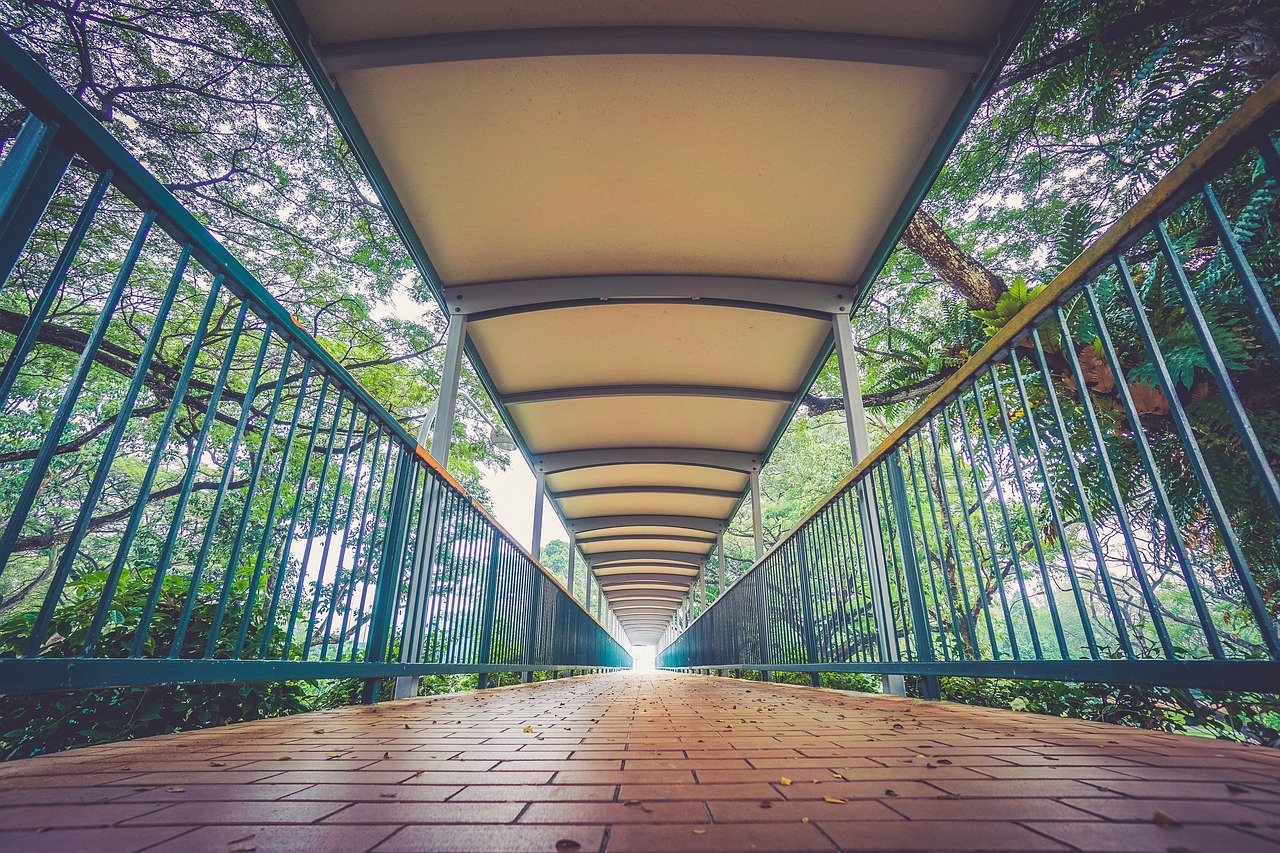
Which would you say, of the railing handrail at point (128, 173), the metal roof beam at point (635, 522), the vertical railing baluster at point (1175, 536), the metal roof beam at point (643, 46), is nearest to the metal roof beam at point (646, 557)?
the metal roof beam at point (635, 522)

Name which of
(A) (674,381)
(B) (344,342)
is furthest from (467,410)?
(A) (674,381)

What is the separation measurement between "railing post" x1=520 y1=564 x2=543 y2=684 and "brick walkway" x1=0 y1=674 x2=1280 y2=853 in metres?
3.54

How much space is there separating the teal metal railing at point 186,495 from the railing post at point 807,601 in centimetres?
225

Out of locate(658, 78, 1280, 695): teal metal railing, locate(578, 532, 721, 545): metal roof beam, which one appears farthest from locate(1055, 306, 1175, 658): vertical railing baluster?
locate(578, 532, 721, 545): metal roof beam

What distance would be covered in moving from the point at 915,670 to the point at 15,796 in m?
2.78

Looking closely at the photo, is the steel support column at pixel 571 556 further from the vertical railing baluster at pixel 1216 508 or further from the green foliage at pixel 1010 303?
the vertical railing baluster at pixel 1216 508

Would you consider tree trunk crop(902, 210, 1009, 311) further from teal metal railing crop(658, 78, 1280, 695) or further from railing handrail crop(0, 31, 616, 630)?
railing handrail crop(0, 31, 616, 630)

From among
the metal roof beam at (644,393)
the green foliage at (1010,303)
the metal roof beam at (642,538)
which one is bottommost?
the metal roof beam at (642,538)

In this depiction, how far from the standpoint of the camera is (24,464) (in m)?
6.56

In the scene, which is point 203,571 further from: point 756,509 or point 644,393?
point 756,509

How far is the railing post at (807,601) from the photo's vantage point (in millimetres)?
3816

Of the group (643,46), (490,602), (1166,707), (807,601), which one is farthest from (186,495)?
A: (1166,707)

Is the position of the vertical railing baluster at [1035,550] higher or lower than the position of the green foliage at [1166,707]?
higher

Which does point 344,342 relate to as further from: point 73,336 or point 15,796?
point 15,796
